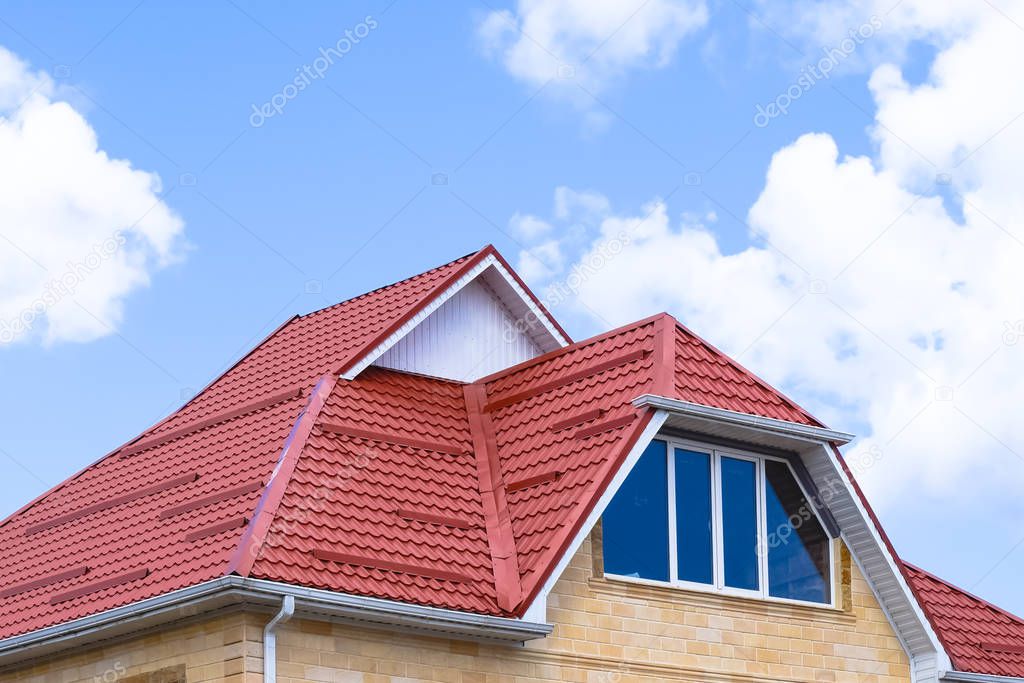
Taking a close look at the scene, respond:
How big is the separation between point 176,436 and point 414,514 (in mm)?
4153

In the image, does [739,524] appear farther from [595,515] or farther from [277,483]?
[277,483]

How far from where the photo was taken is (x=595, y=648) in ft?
56.5

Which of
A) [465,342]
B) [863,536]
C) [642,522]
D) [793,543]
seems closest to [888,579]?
[863,536]

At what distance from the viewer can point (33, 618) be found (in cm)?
1708

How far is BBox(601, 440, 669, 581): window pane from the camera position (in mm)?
17750

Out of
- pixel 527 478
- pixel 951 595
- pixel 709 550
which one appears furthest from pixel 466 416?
pixel 951 595

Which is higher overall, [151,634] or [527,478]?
[527,478]

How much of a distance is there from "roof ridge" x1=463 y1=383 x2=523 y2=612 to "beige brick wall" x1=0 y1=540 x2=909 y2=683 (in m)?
0.63

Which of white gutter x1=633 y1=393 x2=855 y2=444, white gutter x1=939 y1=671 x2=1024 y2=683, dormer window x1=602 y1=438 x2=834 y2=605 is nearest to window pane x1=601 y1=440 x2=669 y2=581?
dormer window x1=602 y1=438 x2=834 y2=605

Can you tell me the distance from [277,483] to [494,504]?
2729mm

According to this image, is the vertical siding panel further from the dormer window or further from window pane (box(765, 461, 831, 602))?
window pane (box(765, 461, 831, 602))

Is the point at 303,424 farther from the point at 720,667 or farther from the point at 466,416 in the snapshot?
the point at 720,667

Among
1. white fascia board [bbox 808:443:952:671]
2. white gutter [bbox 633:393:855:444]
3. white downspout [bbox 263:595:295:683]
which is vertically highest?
white gutter [bbox 633:393:855:444]

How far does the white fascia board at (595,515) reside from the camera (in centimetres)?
1635
